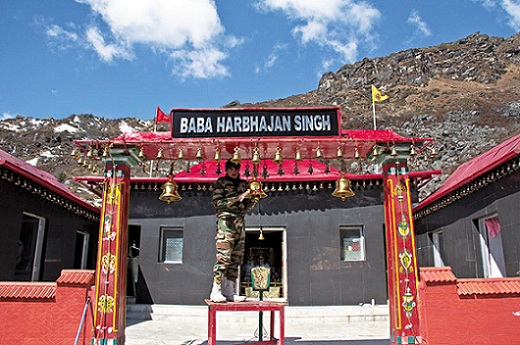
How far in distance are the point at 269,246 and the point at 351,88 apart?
61808 millimetres

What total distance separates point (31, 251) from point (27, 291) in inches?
238

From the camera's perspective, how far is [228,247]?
780 centimetres

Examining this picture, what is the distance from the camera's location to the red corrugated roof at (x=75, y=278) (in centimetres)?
761

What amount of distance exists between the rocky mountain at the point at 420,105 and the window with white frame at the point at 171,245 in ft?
85.3

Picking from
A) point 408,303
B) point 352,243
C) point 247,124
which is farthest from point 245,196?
point 352,243

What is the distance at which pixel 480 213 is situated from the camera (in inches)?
450

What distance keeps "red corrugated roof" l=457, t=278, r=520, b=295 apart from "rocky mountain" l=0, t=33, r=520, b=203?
36.6 m

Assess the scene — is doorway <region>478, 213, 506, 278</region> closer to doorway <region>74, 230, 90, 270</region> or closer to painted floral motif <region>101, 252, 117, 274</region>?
painted floral motif <region>101, 252, 117, 274</region>

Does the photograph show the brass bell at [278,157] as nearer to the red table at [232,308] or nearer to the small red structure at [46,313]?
the red table at [232,308]

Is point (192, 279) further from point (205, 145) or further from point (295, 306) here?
point (205, 145)

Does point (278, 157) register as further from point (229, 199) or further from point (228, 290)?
point (228, 290)

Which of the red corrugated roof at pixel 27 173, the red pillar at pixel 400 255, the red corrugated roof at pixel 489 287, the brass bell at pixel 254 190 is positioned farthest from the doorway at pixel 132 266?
the red corrugated roof at pixel 489 287

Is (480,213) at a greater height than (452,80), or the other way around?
→ (452,80)

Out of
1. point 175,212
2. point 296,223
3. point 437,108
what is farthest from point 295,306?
point 437,108
